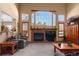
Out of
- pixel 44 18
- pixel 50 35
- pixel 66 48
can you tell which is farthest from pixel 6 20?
pixel 66 48

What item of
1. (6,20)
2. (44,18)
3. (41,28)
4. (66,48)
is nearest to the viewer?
(44,18)

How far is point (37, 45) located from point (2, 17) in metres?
1.30

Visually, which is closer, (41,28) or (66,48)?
(66,48)

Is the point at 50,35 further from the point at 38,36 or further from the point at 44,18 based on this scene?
the point at 44,18

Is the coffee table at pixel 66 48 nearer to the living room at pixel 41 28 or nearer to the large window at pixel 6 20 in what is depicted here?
the living room at pixel 41 28

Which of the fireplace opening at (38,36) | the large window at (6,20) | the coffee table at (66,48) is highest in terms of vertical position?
the large window at (6,20)

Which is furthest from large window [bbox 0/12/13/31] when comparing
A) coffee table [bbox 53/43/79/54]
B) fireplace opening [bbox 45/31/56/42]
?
coffee table [bbox 53/43/79/54]

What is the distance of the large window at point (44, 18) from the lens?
386 centimetres

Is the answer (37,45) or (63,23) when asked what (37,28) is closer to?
(37,45)

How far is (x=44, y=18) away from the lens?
3855 mm

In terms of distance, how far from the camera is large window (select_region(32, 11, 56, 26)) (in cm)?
386

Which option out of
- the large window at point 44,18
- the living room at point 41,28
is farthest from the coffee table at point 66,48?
the large window at point 44,18

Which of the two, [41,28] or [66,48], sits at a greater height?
[41,28]

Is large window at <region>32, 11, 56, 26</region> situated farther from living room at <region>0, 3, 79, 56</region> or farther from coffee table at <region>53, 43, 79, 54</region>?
coffee table at <region>53, 43, 79, 54</region>
